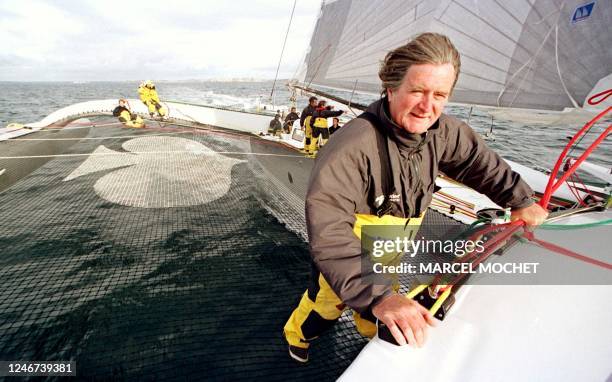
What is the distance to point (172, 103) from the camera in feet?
36.2

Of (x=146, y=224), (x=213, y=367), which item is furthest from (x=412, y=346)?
(x=146, y=224)

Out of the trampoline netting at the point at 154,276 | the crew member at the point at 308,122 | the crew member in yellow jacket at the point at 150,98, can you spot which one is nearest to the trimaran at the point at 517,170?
the crew member at the point at 308,122

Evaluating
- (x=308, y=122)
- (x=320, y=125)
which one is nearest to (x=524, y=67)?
(x=320, y=125)

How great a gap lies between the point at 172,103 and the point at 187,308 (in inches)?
434

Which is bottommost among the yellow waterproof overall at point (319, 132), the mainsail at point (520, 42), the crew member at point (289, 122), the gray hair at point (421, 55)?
the gray hair at point (421, 55)

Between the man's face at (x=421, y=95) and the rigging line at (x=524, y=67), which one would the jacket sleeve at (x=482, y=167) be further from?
the rigging line at (x=524, y=67)

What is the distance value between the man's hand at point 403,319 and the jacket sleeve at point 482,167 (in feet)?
2.72

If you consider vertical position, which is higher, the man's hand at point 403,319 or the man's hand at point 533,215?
the man's hand at point 533,215

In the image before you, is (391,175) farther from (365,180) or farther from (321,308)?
(321,308)

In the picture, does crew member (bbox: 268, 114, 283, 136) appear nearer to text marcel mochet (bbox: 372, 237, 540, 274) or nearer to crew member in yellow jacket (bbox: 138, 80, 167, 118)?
crew member in yellow jacket (bbox: 138, 80, 167, 118)

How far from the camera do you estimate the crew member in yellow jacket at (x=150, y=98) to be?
32.1 feet

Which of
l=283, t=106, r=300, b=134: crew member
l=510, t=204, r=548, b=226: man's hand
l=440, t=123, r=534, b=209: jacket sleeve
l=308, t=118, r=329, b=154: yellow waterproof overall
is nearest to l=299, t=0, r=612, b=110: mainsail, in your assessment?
l=440, t=123, r=534, b=209: jacket sleeve

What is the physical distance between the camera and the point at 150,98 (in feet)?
32.7

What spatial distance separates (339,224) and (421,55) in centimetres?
62
